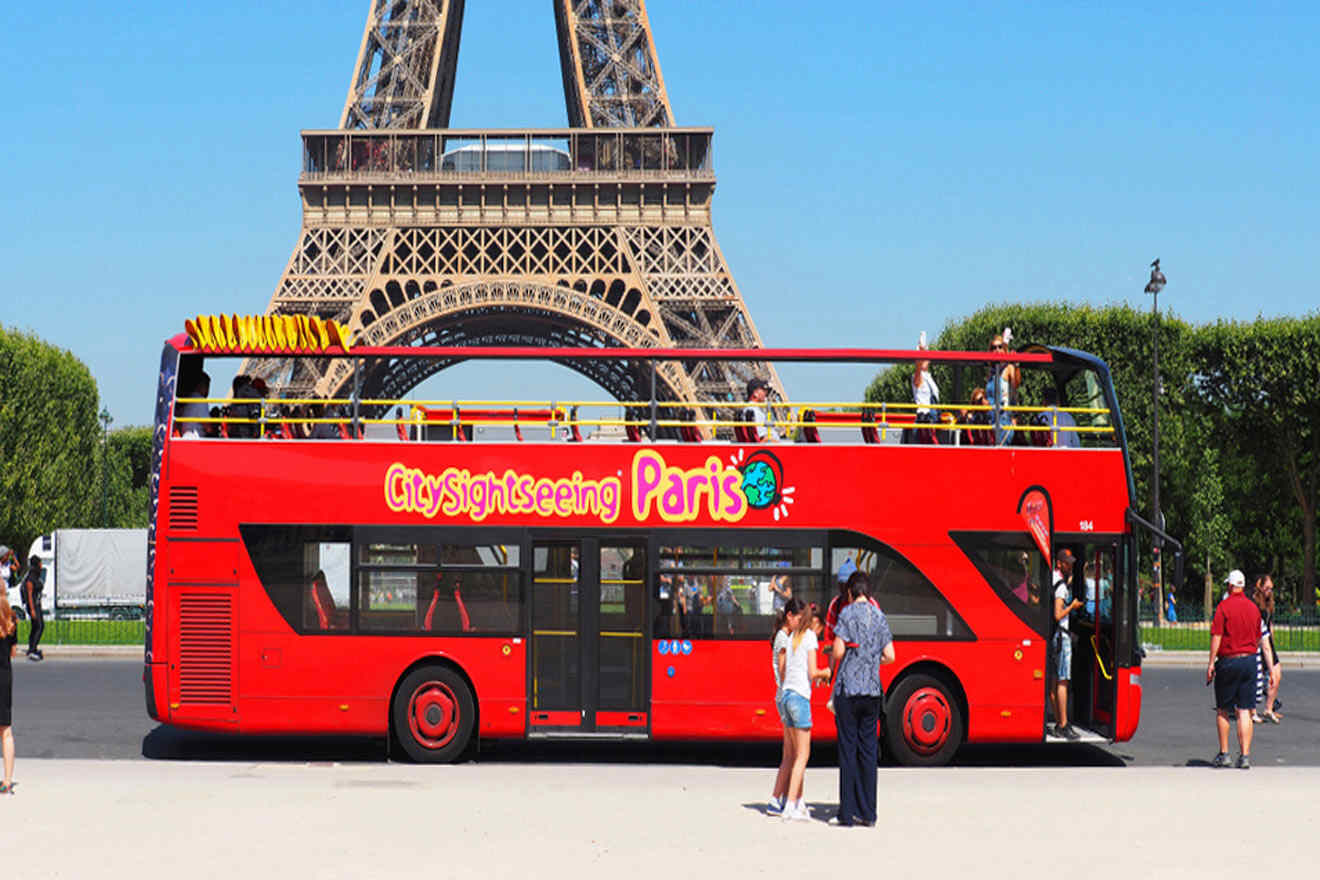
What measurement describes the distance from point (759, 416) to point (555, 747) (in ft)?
14.4

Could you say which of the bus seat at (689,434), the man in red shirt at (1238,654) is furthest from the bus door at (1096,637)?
the bus seat at (689,434)

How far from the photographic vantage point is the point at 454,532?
14031 millimetres

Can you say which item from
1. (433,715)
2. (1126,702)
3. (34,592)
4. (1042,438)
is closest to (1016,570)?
(1042,438)

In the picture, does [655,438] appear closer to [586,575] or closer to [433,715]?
[586,575]

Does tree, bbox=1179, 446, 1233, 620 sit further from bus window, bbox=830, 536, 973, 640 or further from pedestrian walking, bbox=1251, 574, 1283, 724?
bus window, bbox=830, 536, 973, 640

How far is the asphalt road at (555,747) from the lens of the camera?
588 inches

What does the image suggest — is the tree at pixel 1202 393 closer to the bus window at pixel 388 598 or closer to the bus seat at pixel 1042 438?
the bus seat at pixel 1042 438

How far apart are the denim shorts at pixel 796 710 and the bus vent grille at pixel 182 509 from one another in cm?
631

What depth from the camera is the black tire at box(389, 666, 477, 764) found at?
14078 millimetres

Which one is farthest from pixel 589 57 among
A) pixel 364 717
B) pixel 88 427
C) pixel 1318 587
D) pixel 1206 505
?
pixel 364 717

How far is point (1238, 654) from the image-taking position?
Answer: 14055mm

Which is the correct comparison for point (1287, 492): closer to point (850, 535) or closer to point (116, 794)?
point (850, 535)

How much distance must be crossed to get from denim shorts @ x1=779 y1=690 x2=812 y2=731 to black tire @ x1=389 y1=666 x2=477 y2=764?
4.34 m

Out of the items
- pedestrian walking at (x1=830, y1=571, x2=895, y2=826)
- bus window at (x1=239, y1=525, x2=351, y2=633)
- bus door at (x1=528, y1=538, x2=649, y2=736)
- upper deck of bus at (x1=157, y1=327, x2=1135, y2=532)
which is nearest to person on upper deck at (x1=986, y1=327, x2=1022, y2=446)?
upper deck of bus at (x1=157, y1=327, x2=1135, y2=532)
